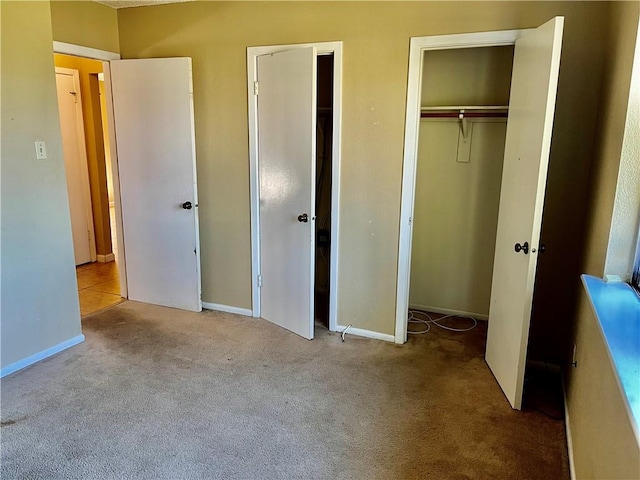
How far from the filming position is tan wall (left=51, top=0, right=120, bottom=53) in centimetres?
315

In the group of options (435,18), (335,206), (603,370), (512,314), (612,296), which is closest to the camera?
(603,370)

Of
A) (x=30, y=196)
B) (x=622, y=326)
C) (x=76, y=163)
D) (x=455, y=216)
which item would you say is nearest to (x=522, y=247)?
(x=622, y=326)

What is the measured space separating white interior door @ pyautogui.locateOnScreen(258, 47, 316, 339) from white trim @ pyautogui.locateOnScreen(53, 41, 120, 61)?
1.31 meters

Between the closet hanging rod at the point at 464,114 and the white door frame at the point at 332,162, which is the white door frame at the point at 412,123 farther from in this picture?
the closet hanging rod at the point at 464,114

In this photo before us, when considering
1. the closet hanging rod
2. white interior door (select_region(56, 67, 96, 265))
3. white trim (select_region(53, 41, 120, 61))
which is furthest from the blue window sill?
white interior door (select_region(56, 67, 96, 265))

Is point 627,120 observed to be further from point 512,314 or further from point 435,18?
point 435,18

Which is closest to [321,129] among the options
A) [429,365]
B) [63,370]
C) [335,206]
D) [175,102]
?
[335,206]

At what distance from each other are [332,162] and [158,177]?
1.45m

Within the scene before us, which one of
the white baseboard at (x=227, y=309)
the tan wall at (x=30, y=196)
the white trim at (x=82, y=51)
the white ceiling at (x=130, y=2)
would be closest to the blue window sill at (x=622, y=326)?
the white baseboard at (x=227, y=309)

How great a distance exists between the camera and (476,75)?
Answer: 327cm

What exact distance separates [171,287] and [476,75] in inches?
115

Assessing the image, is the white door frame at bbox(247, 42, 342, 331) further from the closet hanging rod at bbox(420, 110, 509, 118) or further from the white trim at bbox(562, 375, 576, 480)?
the white trim at bbox(562, 375, 576, 480)

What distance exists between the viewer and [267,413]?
92.3 inches

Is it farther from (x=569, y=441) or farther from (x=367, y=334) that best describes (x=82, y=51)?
(x=569, y=441)
